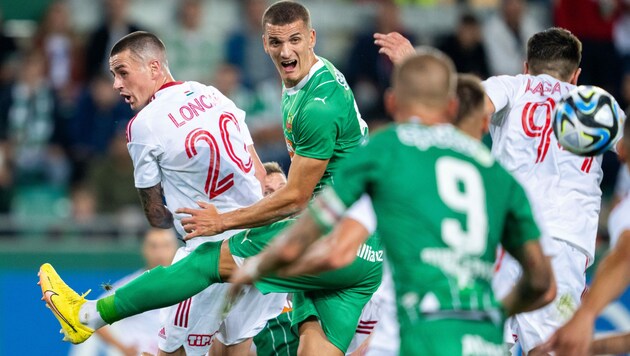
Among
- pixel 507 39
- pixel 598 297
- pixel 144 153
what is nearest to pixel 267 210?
pixel 144 153

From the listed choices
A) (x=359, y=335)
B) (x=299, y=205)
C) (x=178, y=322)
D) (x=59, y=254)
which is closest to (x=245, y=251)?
(x=299, y=205)

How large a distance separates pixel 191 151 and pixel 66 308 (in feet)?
4.57

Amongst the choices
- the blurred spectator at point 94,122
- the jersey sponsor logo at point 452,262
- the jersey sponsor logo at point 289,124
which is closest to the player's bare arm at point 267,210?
the jersey sponsor logo at point 289,124

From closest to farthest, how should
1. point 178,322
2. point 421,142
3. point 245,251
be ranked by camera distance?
point 421,142 → point 245,251 → point 178,322

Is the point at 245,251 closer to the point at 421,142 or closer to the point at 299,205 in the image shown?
the point at 299,205

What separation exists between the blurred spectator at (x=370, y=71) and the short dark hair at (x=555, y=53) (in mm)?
7009

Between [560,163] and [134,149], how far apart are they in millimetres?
3030

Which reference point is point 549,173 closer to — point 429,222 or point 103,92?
point 429,222

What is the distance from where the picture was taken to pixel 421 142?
19.0 feet

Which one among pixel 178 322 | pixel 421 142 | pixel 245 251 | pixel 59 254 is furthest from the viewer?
pixel 59 254

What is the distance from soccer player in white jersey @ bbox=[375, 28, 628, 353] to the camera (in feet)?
27.3

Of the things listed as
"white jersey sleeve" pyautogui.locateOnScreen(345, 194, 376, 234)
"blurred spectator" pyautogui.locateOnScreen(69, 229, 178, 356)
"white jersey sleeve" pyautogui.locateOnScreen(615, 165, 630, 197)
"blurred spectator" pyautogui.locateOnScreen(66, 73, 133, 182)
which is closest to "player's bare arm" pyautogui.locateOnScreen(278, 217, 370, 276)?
"white jersey sleeve" pyautogui.locateOnScreen(345, 194, 376, 234)

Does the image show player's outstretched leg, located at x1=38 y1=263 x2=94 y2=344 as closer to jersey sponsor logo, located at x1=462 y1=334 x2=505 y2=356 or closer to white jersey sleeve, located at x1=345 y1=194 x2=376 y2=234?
white jersey sleeve, located at x1=345 y1=194 x2=376 y2=234

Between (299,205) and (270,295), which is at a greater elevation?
(299,205)
